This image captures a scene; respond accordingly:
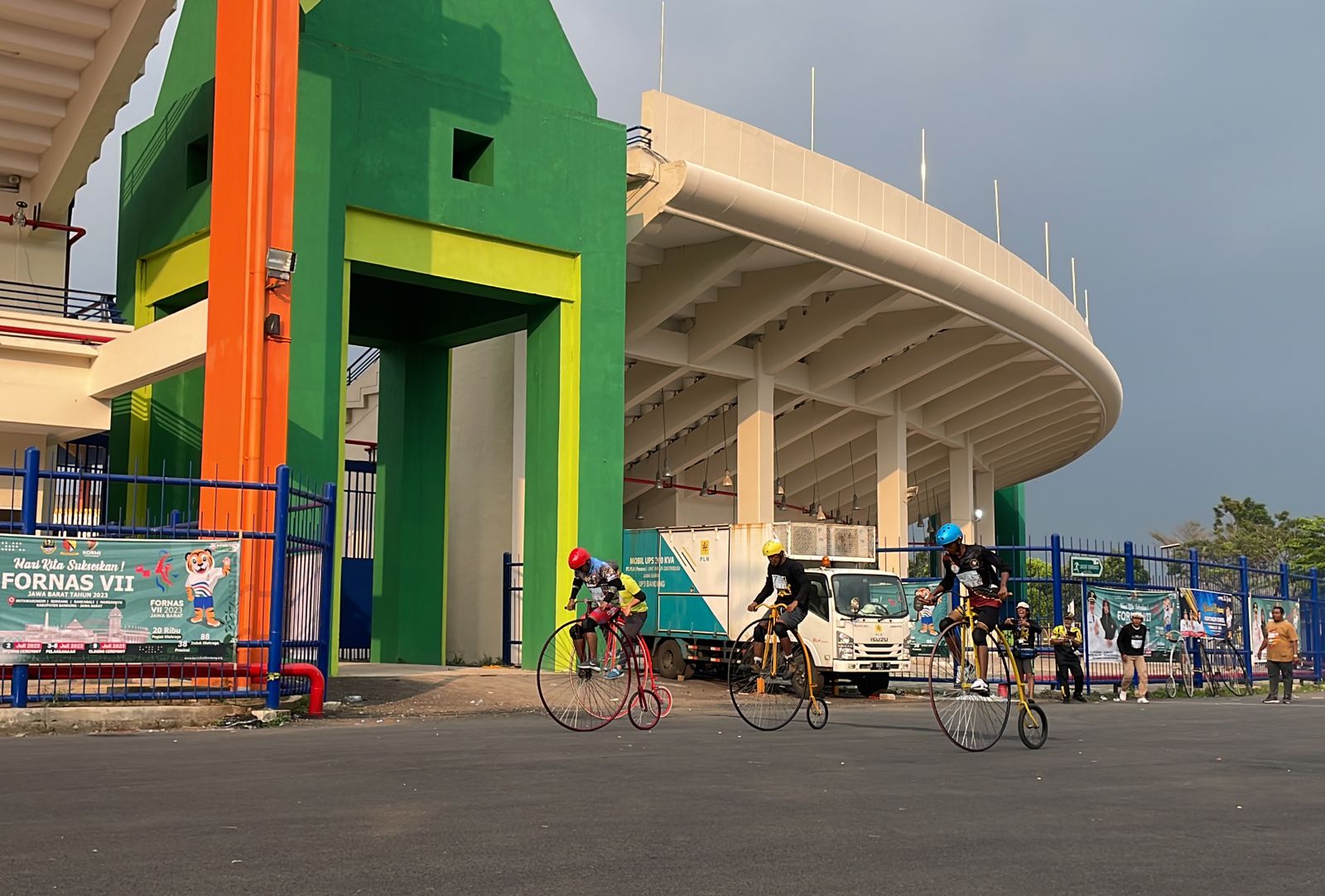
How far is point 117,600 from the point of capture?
1427 cm

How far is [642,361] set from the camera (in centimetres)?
3603

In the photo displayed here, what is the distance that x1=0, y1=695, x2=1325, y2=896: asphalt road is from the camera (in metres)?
5.90

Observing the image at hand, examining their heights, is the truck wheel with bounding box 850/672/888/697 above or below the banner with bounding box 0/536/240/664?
below

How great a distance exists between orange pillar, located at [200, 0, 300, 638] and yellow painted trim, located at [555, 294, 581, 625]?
7471 millimetres

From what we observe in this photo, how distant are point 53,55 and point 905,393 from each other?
2694 cm

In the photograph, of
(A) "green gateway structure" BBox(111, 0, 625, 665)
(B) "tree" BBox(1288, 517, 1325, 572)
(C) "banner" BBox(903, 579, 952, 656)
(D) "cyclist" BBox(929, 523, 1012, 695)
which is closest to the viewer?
(D) "cyclist" BBox(929, 523, 1012, 695)

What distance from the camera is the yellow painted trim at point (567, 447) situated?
2503cm

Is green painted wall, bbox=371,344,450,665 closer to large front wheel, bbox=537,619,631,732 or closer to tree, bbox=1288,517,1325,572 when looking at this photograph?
large front wheel, bbox=537,619,631,732

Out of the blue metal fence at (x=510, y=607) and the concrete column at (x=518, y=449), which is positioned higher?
the concrete column at (x=518, y=449)

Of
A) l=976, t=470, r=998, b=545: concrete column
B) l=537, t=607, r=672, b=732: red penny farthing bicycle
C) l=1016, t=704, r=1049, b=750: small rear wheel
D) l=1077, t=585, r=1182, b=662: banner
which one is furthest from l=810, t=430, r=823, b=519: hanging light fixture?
l=1016, t=704, r=1049, b=750: small rear wheel

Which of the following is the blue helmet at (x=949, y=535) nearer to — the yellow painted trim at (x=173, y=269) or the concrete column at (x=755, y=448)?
the yellow painted trim at (x=173, y=269)

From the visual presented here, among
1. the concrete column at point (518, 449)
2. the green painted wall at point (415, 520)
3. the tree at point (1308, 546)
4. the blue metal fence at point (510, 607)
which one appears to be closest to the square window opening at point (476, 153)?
the concrete column at point (518, 449)

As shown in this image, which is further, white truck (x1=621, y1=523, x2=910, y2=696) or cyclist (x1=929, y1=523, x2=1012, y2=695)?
white truck (x1=621, y1=523, x2=910, y2=696)

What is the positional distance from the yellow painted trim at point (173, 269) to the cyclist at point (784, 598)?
42.2 ft
